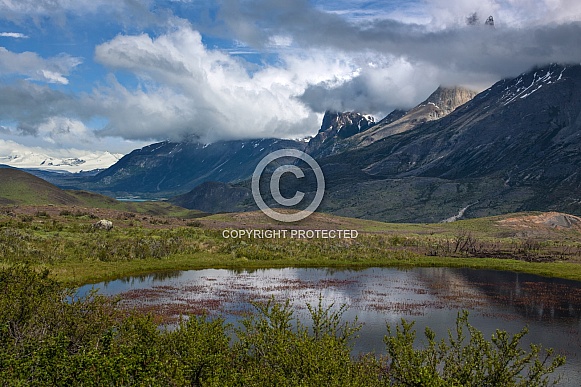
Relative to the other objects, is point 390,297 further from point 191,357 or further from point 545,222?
point 545,222

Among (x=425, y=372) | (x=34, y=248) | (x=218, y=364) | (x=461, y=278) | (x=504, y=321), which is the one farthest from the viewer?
(x=461, y=278)

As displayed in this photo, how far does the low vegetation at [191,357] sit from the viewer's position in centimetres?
1587

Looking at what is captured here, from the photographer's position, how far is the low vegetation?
625 inches

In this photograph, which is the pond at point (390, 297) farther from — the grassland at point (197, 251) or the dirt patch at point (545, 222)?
the dirt patch at point (545, 222)

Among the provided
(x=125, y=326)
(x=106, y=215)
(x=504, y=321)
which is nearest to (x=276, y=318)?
(x=125, y=326)

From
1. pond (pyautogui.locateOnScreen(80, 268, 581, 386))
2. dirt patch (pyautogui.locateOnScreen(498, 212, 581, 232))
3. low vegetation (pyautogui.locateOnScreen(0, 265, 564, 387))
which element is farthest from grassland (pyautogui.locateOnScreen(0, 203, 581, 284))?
dirt patch (pyautogui.locateOnScreen(498, 212, 581, 232))

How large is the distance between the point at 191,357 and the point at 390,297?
1387 inches

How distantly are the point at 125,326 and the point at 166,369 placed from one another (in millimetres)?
5166

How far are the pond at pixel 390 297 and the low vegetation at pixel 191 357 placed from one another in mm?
10799

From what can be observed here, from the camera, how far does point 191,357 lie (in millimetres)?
17828

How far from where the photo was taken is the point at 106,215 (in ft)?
387

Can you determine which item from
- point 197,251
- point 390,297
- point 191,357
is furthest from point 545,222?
point 191,357

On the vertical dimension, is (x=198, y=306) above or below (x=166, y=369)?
below

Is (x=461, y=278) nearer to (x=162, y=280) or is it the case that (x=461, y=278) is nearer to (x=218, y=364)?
(x=162, y=280)
